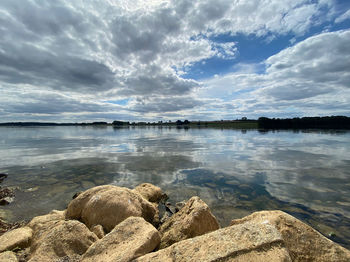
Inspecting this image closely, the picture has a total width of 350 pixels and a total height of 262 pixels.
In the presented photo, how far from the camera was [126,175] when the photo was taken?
15.1 m

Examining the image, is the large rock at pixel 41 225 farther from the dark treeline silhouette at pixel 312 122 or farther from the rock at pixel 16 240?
the dark treeline silhouette at pixel 312 122

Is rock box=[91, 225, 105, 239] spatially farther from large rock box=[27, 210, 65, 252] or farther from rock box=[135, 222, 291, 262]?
rock box=[135, 222, 291, 262]

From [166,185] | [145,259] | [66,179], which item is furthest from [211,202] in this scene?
[66,179]

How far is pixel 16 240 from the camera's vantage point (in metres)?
5.17

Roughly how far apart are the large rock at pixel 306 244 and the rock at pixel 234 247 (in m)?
0.55

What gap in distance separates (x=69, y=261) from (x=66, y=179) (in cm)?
1169

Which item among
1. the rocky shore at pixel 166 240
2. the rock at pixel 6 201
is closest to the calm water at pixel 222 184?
the rock at pixel 6 201

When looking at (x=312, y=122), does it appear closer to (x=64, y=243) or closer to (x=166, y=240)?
(x=166, y=240)

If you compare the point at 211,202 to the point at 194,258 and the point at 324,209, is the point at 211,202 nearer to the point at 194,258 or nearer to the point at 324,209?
the point at 324,209

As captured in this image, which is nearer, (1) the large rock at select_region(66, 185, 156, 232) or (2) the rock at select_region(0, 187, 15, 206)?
(1) the large rock at select_region(66, 185, 156, 232)

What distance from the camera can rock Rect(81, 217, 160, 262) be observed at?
146 inches

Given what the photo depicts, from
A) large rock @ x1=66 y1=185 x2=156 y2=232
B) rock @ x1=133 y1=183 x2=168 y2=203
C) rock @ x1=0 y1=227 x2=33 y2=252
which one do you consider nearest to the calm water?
rock @ x1=133 y1=183 x2=168 y2=203

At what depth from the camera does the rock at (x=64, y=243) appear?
425cm

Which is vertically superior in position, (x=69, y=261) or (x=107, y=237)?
(x=107, y=237)
